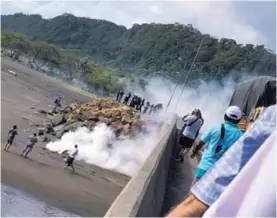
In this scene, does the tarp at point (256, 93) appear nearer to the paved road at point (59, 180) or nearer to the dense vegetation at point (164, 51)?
the paved road at point (59, 180)

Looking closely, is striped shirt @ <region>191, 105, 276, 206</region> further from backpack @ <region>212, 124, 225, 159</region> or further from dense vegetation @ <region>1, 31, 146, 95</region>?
dense vegetation @ <region>1, 31, 146, 95</region>

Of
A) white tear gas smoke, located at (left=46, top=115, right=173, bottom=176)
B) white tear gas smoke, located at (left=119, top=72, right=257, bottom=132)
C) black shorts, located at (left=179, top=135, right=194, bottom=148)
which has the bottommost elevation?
white tear gas smoke, located at (left=46, top=115, right=173, bottom=176)

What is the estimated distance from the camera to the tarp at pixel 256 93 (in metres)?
4.00


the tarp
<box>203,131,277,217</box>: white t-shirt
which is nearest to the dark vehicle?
the tarp

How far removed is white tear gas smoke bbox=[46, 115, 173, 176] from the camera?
70.7 feet

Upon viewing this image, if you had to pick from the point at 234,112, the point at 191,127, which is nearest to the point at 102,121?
the point at 191,127

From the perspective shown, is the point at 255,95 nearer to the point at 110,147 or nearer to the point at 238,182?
the point at 238,182

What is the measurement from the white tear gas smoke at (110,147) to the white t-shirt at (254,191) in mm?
18495

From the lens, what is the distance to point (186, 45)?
113m

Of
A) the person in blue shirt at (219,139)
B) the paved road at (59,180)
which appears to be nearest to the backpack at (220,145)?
the person in blue shirt at (219,139)

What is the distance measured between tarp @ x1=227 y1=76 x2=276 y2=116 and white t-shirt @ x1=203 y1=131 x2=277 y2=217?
234 centimetres

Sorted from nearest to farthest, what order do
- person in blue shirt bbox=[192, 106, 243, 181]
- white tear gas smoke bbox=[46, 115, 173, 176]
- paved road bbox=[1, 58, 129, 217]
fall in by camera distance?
person in blue shirt bbox=[192, 106, 243, 181] → paved road bbox=[1, 58, 129, 217] → white tear gas smoke bbox=[46, 115, 173, 176]

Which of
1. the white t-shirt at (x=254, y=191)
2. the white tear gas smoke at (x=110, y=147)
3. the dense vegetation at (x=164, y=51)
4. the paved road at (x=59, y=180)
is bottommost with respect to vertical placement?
the paved road at (x=59, y=180)

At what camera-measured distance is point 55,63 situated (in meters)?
104
